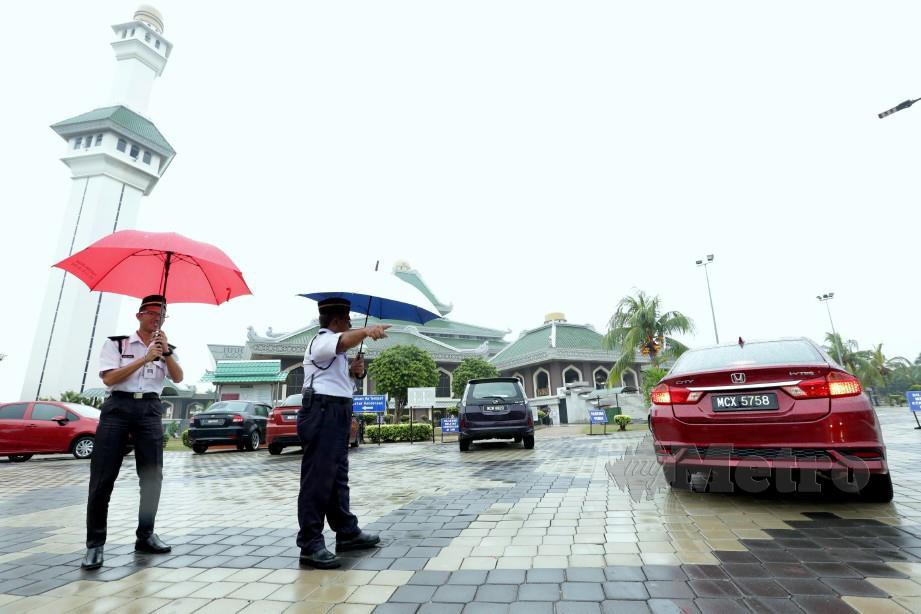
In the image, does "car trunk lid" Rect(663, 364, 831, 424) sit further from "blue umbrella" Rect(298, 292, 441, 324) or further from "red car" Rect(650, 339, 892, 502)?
"blue umbrella" Rect(298, 292, 441, 324)

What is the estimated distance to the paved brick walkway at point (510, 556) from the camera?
221 cm

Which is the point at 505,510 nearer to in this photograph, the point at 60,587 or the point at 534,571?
the point at 534,571

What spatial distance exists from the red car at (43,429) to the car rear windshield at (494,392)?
29.3 ft

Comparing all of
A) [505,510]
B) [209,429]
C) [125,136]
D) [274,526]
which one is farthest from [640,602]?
[125,136]

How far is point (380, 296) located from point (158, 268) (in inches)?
88.4

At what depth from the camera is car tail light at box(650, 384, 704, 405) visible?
13.6ft

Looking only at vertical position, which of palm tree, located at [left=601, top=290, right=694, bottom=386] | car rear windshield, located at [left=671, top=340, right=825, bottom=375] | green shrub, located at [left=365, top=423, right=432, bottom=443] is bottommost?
green shrub, located at [left=365, top=423, right=432, bottom=443]

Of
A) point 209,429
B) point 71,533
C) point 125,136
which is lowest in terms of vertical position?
point 71,533

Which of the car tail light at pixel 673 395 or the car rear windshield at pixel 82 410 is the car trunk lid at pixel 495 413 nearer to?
Result: the car tail light at pixel 673 395

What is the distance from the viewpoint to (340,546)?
10.4 ft

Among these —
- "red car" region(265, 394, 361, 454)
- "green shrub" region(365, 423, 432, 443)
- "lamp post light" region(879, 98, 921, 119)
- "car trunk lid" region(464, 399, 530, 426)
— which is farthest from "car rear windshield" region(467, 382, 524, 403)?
"lamp post light" region(879, 98, 921, 119)

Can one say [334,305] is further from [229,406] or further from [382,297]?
[229,406]

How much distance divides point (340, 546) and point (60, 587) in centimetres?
150

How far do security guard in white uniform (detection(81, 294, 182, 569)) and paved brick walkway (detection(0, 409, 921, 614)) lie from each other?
0.87 ft
